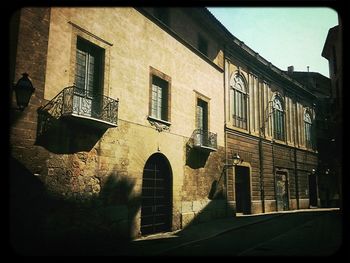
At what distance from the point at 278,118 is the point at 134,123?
1579cm

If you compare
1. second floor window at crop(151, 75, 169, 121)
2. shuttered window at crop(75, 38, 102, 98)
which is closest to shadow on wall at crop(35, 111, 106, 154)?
shuttered window at crop(75, 38, 102, 98)

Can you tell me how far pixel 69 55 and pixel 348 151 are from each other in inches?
288

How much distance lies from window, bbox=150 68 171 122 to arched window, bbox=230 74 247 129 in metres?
6.39

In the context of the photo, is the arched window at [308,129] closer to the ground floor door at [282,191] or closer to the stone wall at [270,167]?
the stone wall at [270,167]

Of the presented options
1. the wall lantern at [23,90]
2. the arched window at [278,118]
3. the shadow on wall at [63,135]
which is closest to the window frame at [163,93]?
the shadow on wall at [63,135]

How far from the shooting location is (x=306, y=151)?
93.9ft

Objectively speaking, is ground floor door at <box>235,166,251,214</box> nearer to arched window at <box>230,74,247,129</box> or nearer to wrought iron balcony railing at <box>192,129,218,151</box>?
arched window at <box>230,74,247,129</box>

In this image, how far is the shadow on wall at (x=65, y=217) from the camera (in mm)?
7637

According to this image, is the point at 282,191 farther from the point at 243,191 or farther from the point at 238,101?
the point at 238,101

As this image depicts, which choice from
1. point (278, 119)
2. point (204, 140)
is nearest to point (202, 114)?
point (204, 140)

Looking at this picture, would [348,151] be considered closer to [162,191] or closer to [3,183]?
[3,183]

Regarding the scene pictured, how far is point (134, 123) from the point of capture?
1177cm

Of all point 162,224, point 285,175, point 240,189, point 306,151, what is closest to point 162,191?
point 162,224

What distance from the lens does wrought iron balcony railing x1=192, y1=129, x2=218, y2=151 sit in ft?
49.7
